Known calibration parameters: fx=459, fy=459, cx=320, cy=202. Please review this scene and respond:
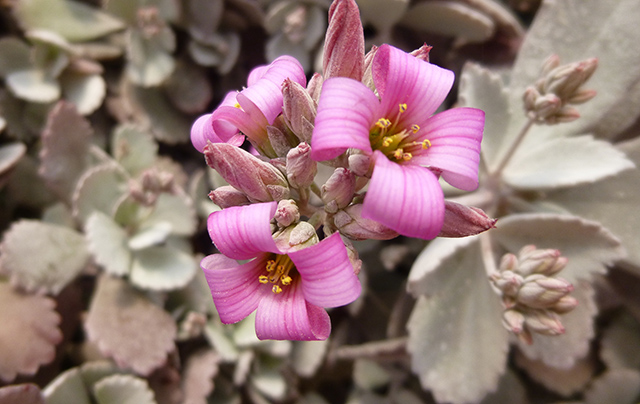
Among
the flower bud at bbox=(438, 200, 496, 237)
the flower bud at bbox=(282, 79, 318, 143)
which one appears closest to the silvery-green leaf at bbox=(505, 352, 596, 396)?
the flower bud at bbox=(438, 200, 496, 237)

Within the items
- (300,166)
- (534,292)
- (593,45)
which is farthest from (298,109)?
(593,45)

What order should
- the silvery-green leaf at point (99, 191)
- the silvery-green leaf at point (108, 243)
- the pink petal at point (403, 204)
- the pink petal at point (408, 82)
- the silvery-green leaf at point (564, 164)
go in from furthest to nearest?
1. the silvery-green leaf at point (99, 191)
2. the silvery-green leaf at point (108, 243)
3. the silvery-green leaf at point (564, 164)
4. the pink petal at point (408, 82)
5. the pink petal at point (403, 204)

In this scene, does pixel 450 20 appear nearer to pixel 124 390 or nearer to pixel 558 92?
pixel 558 92

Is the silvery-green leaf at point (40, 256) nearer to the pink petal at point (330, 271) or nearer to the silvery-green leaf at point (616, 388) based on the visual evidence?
the pink petal at point (330, 271)

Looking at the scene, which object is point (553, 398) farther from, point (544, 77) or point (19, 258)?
point (19, 258)

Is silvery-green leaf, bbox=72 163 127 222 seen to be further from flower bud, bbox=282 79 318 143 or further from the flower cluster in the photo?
flower bud, bbox=282 79 318 143

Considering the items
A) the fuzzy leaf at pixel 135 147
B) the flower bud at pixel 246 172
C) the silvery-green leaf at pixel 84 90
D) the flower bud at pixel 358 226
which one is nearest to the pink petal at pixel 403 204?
the flower bud at pixel 358 226
